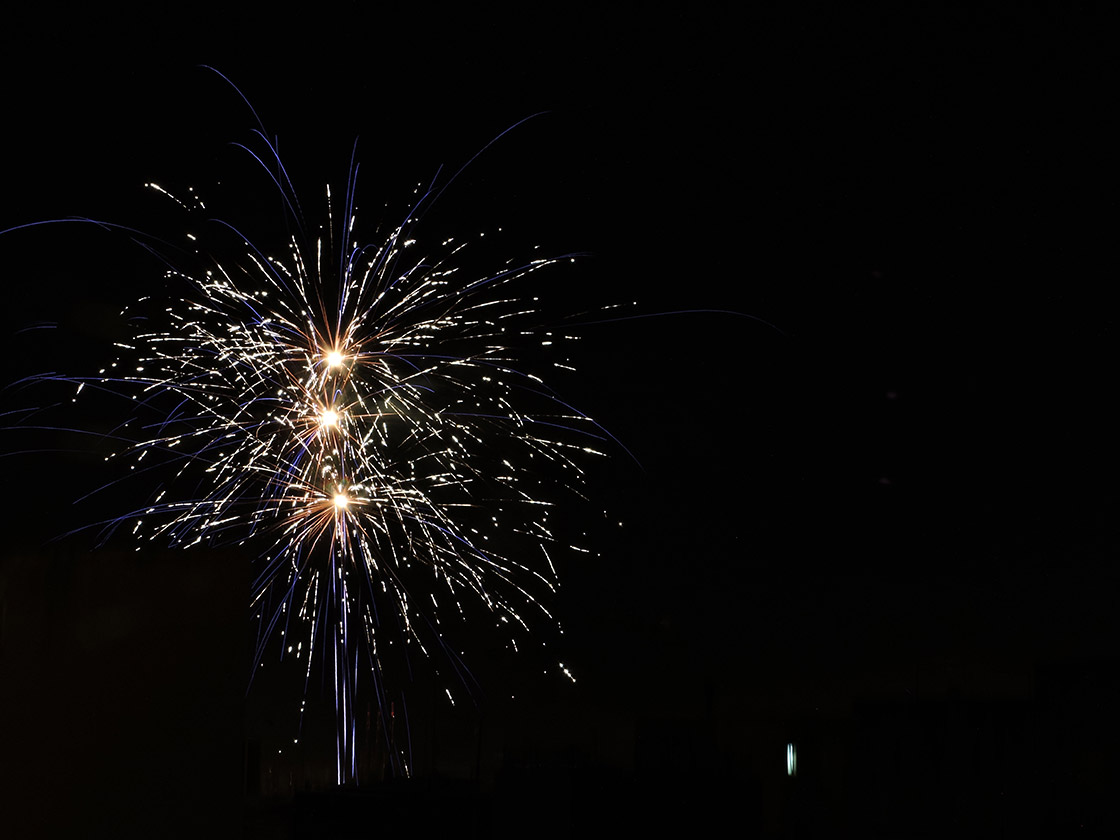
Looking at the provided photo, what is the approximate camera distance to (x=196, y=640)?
325 inches

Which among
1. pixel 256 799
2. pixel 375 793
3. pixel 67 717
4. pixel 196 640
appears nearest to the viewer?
pixel 67 717

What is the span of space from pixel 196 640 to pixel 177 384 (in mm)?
2354

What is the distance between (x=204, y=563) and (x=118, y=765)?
5.47 ft

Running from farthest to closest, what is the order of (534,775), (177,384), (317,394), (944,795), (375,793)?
(375,793), (534,775), (944,795), (317,394), (177,384)

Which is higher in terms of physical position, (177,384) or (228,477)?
(177,384)

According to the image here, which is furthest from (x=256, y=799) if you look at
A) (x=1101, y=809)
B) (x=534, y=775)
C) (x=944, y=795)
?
(x=1101, y=809)

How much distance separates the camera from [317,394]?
32.0 feet

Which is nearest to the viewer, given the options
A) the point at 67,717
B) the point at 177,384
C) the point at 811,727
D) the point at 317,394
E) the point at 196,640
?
the point at 67,717

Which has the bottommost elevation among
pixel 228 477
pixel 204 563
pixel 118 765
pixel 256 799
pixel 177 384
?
pixel 256 799

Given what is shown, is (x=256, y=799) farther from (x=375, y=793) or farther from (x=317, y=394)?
(x=317, y=394)

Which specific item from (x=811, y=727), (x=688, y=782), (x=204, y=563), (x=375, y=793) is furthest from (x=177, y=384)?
(x=811, y=727)

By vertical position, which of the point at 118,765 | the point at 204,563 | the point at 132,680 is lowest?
the point at 118,765

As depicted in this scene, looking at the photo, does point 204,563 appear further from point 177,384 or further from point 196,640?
point 177,384

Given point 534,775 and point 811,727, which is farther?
point 811,727
